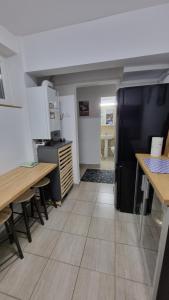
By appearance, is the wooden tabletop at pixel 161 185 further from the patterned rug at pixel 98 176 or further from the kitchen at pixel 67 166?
the patterned rug at pixel 98 176

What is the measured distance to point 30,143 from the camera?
2.25m

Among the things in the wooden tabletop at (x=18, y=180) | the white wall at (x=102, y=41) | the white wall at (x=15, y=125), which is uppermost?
the white wall at (x=102, y=41)

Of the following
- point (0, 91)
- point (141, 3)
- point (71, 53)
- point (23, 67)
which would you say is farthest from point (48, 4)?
point (0, 91)

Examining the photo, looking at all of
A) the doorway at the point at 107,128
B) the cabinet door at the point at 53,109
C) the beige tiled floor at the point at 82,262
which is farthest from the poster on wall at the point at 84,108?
the beige tiled floor at the point at 82,262

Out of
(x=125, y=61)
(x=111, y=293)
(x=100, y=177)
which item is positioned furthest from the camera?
(x=100, y=177)

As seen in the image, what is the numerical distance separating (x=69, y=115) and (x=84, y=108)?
1.26m

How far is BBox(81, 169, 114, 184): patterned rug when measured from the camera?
3176mm

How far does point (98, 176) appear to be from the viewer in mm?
3383

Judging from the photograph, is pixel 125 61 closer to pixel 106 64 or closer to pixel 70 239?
pixel 106 64

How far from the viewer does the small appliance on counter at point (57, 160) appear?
2086mm

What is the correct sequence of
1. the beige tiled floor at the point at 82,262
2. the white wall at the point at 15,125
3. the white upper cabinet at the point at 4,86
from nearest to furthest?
the beige tiled floor at the point at 82,262 < the white wall at the point at 15,125 < the white upper cabinet at the point at 4,86

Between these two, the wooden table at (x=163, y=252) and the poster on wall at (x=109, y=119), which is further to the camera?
the poster on wall at (x=109, y=119)

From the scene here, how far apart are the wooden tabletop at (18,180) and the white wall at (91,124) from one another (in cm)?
210

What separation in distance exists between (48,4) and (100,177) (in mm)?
2990
